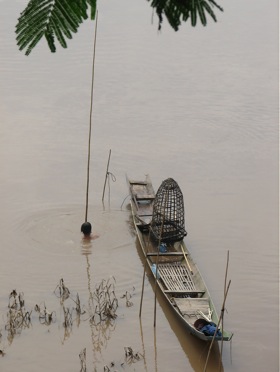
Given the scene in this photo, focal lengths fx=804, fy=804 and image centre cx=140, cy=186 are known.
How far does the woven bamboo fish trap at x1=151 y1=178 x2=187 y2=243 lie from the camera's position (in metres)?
10.0

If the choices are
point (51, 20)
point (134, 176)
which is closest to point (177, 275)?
point (134, 176)

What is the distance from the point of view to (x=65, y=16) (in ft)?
4.44

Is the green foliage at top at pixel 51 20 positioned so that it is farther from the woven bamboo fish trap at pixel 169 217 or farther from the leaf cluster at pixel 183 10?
the woven bamboo fish trap at pixel 169 217

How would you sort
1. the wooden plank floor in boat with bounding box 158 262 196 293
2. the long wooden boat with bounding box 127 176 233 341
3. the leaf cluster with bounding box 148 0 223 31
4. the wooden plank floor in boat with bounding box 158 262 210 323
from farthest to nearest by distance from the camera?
the wooden plank floor in boat with bounding box 158 262 196 293, the wooden plank floor in boat with bounding box 158 262 210 323, the long wooden boat with bounding box 127 176 233 341, the leaf cluster with bounding box 148 0 223 31

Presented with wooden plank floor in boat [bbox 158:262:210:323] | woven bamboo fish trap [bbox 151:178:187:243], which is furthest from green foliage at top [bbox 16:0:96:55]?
woven bamboo fish trap [bbox 151:178:187:243]

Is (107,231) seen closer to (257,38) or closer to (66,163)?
(66,163)

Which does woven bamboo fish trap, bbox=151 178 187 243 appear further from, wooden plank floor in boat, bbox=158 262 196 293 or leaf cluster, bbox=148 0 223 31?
leaf cluster, bbox=148 0 223 31

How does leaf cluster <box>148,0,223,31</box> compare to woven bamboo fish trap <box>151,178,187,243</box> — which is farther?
woven bamboo fish trap <box>151,178,187,243</box>

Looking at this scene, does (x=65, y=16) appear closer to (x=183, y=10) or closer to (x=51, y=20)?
(x=51, y=20)

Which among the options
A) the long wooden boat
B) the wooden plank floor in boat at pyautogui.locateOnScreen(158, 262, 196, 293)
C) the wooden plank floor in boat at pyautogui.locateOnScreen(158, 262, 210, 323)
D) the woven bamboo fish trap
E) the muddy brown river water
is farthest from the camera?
the woven bamboo fish trap

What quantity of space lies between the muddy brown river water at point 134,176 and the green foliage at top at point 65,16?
16.3 ft

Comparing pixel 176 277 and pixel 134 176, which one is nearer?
pixel 176 277

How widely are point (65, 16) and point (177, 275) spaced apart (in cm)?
811

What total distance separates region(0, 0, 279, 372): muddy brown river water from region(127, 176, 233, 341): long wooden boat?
317 millimetres
